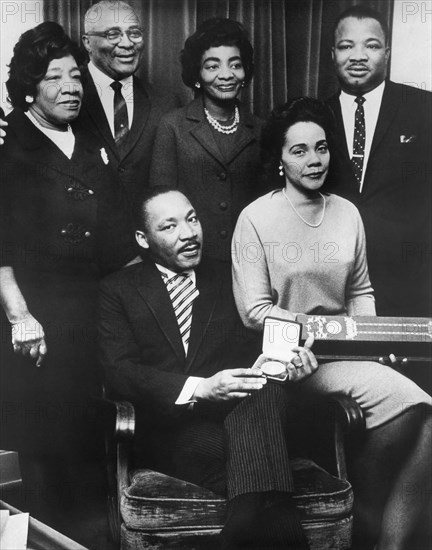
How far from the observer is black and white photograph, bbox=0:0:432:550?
245cm

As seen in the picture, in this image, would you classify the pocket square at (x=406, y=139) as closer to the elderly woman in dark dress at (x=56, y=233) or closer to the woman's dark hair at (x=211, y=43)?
the woman's dark hair at (x=211, y=43)

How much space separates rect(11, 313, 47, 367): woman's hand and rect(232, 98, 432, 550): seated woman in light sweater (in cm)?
71

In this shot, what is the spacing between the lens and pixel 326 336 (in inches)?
98.3

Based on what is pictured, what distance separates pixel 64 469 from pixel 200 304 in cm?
76

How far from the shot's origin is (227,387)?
7.92 feet

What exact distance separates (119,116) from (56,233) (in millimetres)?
475

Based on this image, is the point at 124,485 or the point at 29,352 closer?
the point at 124,485

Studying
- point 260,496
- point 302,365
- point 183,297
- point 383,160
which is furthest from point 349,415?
point 383,160

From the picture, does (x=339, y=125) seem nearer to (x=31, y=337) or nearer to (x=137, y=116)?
(x=137, y=116)

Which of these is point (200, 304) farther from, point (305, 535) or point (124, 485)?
point (305, 535)

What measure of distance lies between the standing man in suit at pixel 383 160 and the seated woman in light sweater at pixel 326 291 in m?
0.07

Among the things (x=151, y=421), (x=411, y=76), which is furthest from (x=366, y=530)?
(x=411, y=76)

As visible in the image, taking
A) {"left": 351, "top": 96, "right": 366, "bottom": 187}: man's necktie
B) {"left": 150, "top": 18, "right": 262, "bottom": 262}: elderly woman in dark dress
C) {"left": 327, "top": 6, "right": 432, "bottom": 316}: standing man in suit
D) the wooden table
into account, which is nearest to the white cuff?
{"left": 150, "top": 18, "right": 262, "bottom": 262}: elderly woman in dark dress

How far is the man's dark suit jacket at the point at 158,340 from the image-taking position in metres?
2.42
